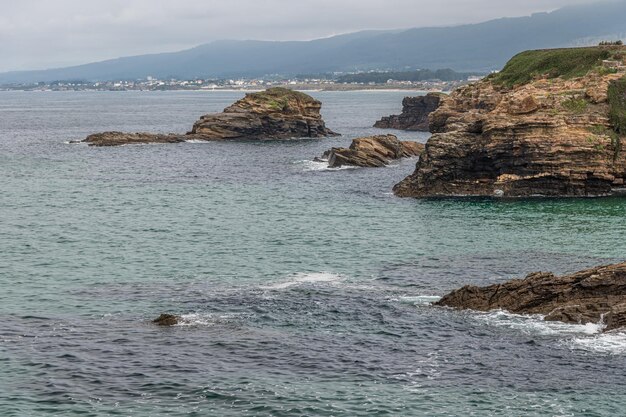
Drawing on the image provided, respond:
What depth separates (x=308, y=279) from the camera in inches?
2313

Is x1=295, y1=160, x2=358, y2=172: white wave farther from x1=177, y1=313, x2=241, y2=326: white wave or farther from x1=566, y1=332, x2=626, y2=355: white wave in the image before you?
x1=566, y1=332, x2=626, y2=355: white wave

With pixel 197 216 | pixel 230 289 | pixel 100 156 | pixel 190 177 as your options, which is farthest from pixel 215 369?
pixel 100 156

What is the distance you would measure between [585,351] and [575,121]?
53757mm

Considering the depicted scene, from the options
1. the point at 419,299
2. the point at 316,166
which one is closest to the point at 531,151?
the point at 316,166

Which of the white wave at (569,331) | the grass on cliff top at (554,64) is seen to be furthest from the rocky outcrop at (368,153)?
the white wave at (569,331)

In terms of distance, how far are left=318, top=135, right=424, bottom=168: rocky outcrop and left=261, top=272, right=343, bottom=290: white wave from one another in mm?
60407

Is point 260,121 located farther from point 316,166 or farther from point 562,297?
point 562,297

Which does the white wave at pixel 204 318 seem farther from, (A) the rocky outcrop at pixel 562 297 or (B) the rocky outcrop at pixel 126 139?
(B) the rocky outcrop at pixel 126 139

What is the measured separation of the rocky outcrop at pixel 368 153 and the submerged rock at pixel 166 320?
A: 72.8 metres

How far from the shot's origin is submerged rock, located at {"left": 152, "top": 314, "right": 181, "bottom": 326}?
4809 centimetres

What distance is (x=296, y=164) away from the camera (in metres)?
124

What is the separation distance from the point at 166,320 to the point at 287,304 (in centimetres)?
792

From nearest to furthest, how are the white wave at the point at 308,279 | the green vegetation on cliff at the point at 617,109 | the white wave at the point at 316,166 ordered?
1. the white wave at the point at 308,279
2. the green vegetation on cliff at the point at 617,109
3. the white wave at the point at 316,166

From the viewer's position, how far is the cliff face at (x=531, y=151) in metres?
89.6
